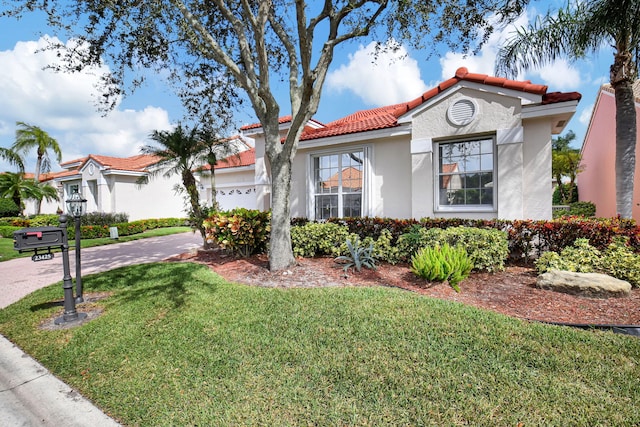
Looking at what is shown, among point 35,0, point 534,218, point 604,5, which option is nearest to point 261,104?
point 35,0

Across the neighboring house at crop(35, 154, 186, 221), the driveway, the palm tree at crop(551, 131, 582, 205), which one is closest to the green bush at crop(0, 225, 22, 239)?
the neighboring house at crop(35, 154, 186, 221)

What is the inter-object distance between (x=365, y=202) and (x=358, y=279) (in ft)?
12.3

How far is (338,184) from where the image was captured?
9984 mm

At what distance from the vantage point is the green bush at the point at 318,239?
785 cm

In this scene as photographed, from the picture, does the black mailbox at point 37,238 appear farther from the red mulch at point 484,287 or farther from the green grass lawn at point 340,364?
the red mulch at point 484,287

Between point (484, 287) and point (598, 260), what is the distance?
220cm

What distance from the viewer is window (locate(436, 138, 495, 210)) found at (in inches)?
307

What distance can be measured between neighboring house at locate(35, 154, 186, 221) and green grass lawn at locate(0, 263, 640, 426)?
1730cm

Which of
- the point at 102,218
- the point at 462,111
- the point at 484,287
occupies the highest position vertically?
the point at 462,111

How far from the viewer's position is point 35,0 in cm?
650

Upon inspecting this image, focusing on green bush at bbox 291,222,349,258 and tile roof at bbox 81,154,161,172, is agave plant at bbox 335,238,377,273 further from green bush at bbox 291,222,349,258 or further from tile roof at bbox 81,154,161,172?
tile roof at bbox 81,154,161,172

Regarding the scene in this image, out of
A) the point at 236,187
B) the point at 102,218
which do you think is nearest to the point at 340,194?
the point at 236,187

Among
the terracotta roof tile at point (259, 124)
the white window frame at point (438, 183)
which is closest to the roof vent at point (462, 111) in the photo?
the white window frame at point (438, 183)

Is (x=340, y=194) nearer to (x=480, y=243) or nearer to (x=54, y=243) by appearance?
(x=480, y=243)
